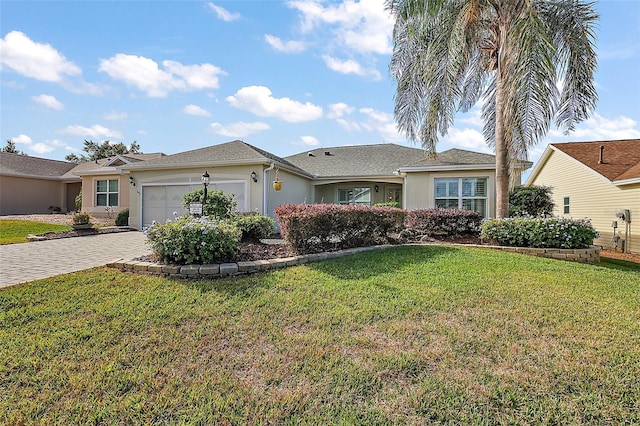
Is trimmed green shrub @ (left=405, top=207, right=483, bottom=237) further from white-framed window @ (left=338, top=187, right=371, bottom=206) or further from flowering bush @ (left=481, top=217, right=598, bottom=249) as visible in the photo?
white-framed window @ (left=338, top=187, right=371, bottom=206)

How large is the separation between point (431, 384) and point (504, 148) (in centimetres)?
855

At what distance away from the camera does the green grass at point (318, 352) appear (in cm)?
229

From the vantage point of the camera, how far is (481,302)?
4188 millimetres

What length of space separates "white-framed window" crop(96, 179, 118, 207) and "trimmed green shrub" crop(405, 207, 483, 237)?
1713cm

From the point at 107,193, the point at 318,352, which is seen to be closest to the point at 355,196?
the point at 107,193

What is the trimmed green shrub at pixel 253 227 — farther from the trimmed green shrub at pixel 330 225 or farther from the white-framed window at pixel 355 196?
the white-framed window at pixel 355 196

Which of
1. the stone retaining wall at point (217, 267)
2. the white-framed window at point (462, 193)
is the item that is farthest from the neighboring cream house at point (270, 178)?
the stone retaining wall at point (217, 267)

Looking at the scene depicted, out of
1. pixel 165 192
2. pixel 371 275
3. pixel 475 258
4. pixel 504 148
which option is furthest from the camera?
pixel 165 192

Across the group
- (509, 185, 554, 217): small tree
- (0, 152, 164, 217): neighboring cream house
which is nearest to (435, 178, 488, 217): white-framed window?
(509, 185, 554, 217): small tree

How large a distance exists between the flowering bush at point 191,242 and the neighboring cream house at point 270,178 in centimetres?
594

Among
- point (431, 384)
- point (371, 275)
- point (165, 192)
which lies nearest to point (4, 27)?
point (165, 192)

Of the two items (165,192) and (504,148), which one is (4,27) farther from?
(504,148)

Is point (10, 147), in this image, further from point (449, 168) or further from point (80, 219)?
point (449, 168)

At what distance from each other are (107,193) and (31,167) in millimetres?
8516
